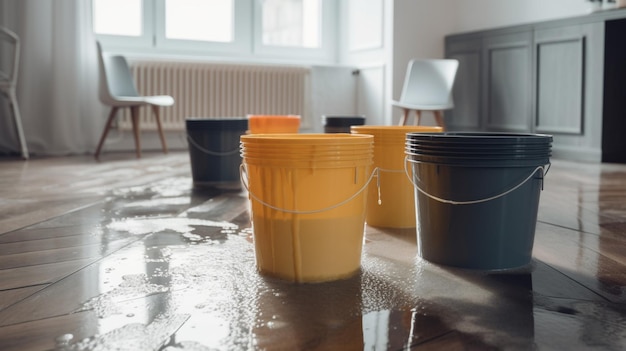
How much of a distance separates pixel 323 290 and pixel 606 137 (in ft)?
11.3

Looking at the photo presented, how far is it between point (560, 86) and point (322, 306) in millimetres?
3729

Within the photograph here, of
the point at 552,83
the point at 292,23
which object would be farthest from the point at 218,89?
the point at 552,83

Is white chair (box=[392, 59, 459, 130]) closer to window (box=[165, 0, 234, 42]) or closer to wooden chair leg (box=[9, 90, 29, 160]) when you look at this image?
window (box=[165, 0, 234, 42])

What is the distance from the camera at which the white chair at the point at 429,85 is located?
192 inches

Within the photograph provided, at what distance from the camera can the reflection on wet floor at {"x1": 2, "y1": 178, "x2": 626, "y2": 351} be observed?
0.95 metres

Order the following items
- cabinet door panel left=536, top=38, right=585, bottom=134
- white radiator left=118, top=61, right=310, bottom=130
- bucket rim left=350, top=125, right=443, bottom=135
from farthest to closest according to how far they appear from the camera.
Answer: white radiator left=118, top=61, right=310, bottom=130 → cabinet door panel left=536, top=38, right=585, bottom=134 → bucket rim left=350, top=125, right=443, bottom=135

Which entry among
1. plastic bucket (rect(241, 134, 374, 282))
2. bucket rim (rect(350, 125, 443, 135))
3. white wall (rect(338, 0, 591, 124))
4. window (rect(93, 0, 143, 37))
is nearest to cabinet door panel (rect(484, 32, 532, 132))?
white wall (rect(338, 0, 591, 124))

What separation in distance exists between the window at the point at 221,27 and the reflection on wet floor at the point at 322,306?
3.94 m

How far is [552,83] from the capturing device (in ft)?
14.4

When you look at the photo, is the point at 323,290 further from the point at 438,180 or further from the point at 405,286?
the point at 438,180

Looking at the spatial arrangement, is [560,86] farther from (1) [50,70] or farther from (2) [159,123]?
(1) [50,70]

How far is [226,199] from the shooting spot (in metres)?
2.44

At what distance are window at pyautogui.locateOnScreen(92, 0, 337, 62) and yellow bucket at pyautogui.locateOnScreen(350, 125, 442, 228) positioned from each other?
3.77 meters

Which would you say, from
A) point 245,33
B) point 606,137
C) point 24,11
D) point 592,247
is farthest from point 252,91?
point 592,247
